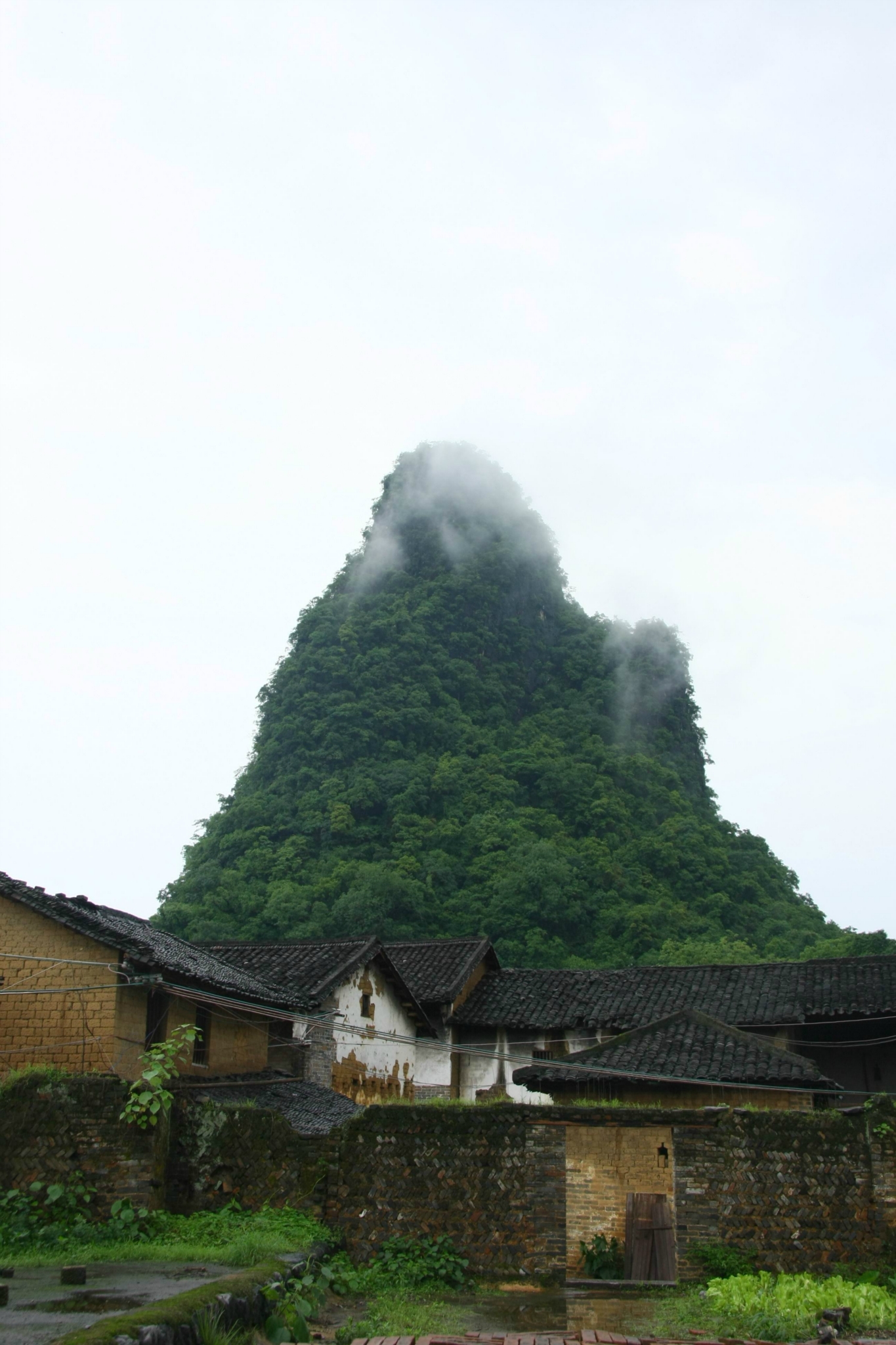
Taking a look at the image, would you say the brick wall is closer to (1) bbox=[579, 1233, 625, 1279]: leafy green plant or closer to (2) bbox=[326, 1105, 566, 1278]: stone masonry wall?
(2) bbox=[326, 1105, 566, 1278]: stone masonry wall

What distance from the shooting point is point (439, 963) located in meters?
28.4

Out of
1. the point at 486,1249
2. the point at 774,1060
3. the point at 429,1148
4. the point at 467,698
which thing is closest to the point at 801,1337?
the point at 486,1249

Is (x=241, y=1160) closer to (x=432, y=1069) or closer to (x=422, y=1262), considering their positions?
(x=422, y=1262)

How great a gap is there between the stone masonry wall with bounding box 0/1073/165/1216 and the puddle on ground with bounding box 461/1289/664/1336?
14.3 feet

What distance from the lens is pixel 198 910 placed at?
41375mm

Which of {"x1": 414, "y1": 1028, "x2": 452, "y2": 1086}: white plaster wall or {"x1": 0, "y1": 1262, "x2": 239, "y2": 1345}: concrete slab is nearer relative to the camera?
{"x1": 0, "y1": 1262, "x2": 239, "y2": 1345}: concrete slab

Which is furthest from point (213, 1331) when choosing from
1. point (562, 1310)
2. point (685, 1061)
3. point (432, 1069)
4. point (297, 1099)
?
point (432, 1069)

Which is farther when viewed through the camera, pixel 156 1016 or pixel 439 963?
pixel 439 963

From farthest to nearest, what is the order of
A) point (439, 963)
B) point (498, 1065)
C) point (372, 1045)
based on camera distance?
point (439, 963), point (498, 1065), point (372, 1045)

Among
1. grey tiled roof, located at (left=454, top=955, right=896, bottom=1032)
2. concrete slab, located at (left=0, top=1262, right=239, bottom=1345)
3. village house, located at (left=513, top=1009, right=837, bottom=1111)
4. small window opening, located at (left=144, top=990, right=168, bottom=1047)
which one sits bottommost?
concrete slab, located at (left=0, top=1262, right=239, bottom=1345)

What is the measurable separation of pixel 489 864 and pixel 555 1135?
1273 inches

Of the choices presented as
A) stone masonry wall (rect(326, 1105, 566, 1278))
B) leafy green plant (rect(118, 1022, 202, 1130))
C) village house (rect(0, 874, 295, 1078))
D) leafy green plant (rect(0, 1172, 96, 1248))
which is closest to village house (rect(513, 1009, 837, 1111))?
stone masonry wall (rect(326, 1105, 566, 1278))

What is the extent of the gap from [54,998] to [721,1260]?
33.0ft

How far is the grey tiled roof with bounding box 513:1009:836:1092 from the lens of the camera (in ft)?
56.6
